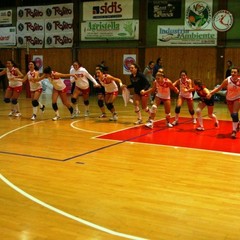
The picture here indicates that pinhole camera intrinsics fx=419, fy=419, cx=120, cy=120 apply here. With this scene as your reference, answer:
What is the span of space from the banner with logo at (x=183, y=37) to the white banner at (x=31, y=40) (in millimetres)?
7749

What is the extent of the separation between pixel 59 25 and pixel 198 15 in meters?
→ 8.47

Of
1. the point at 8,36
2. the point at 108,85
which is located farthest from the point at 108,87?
the point at 8,36

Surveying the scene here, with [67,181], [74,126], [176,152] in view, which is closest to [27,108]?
[74,126]

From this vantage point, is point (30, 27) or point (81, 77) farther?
point (30, 27)

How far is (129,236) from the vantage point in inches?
168

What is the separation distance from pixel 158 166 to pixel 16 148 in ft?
10.5

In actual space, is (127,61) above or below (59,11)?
below

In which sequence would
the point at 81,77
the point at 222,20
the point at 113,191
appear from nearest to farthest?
1. the point at 113,191
2. the point at 81,77
3. the point at 222,20

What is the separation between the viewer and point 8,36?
26.9 meters

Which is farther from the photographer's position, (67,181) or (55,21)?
(55,21)

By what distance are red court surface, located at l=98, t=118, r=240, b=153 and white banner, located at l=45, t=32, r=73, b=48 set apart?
14.2m

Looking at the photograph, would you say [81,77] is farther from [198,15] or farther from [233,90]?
[198,15]

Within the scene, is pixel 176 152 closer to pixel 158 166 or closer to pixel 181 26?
pixel 158 166

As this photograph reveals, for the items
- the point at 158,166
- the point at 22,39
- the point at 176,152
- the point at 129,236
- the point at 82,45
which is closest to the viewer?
the point at 129,236
